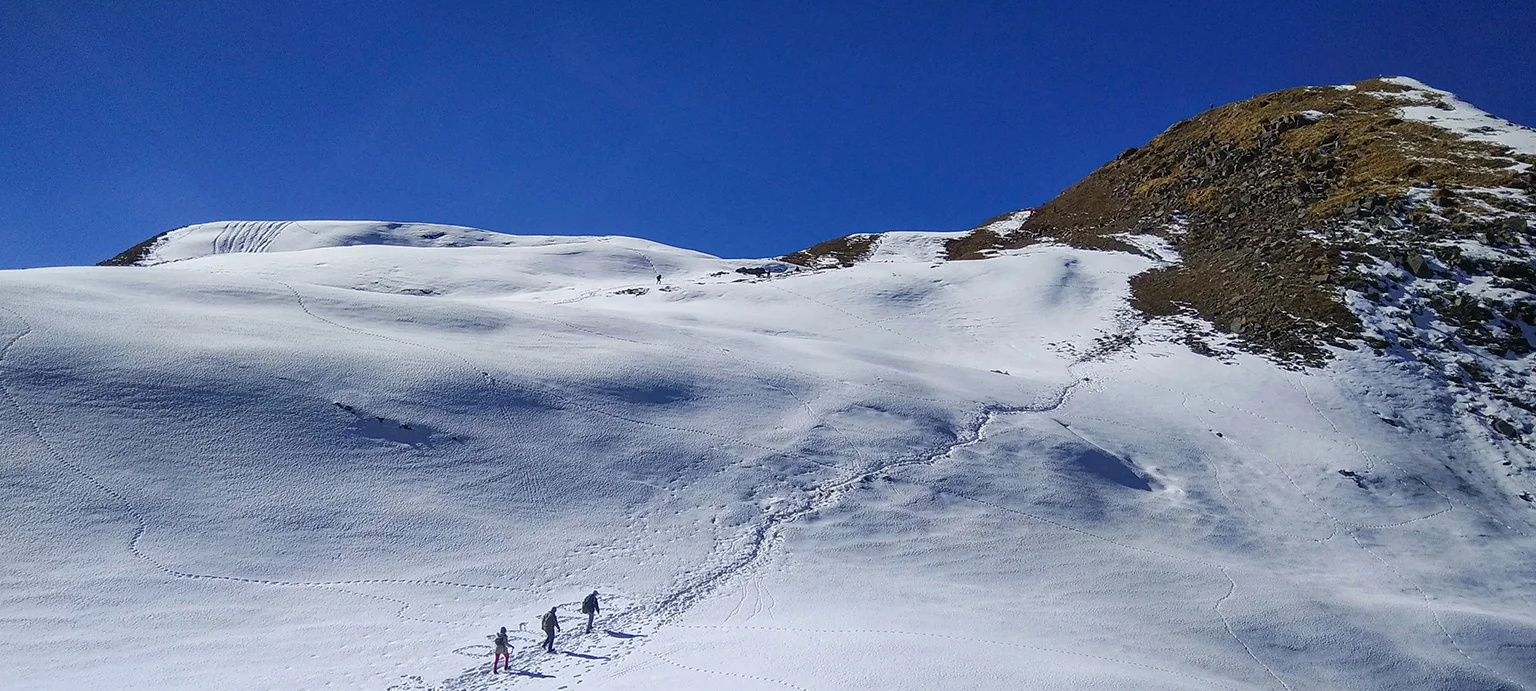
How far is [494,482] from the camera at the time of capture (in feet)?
59.8

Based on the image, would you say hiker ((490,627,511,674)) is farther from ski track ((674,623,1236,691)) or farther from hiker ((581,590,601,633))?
ski track ((674,623,1236,691))

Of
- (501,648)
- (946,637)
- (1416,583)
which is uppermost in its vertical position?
(501,648)

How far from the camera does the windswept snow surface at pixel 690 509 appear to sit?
1258cm

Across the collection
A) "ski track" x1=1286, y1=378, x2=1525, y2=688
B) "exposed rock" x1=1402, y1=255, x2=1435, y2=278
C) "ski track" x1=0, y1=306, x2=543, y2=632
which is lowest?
"ski track" x1=1286, y1=378, x2=1525, y2=688

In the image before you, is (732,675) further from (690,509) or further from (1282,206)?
(1282,206)

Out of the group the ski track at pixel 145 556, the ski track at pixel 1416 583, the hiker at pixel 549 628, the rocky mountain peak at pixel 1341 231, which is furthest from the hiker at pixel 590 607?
the rocky mountain peak at pixel 1341 231

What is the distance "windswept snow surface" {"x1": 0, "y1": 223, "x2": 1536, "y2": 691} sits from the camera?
12578 mm

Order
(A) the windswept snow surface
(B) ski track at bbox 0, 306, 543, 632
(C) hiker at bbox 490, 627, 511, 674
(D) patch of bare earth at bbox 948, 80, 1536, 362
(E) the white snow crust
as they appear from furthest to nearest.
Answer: (E) the white snow crust → (D) patch of bare earth at bbox 948, 80, 1536, 362 → (B) ski track at bbox 0, 306, 543, 632 → (A) the windswept snow surface → (C) hiker at bbox 490, 627, 511, 674

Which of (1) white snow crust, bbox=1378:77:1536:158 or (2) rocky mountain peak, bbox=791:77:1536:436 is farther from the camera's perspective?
(1) white snow crust, bbox=1378:77:1536:158

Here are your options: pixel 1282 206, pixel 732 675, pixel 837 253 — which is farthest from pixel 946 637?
pixel 837 253

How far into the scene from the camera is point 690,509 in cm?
1880

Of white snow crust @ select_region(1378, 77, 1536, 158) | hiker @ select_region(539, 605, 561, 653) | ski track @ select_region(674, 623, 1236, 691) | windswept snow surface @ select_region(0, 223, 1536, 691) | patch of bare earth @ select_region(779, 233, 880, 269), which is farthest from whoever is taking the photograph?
patch of bare earth @ select_region(779, 233, 880, 269)

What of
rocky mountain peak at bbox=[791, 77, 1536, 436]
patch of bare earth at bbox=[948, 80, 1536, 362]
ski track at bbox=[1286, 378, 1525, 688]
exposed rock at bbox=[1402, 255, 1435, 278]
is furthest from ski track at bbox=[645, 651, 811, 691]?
exposed rock at bbox=[1402, 255, 1435, 278]

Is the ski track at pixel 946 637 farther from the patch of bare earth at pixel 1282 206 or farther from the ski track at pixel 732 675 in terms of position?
the patch of bare earth at pixel 1282 206
